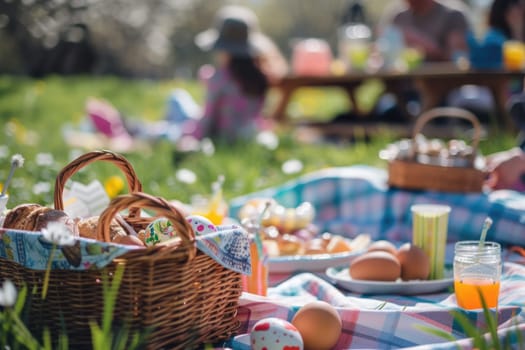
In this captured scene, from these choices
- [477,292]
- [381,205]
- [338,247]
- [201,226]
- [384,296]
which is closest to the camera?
[201,226]

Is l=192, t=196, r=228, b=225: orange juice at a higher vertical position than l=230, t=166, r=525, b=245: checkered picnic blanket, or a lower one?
higher

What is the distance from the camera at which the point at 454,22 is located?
19.1 ft

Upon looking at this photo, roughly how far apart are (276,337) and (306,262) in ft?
2.79

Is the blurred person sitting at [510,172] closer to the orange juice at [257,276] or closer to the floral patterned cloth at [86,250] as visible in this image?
the orange juice at [257,276]

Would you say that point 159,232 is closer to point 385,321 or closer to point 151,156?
point 385,321

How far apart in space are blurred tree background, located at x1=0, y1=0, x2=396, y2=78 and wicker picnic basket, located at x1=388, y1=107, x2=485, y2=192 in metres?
2.84

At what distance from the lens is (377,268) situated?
239 centimetres

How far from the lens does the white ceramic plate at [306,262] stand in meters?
2.56

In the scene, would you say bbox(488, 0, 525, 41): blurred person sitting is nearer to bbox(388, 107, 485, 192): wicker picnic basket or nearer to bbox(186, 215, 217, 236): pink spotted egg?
bbox(388, 107, 485, 192): wicker picnic basket

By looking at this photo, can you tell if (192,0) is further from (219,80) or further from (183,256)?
(183,256)

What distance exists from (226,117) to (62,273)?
3799 millimetres

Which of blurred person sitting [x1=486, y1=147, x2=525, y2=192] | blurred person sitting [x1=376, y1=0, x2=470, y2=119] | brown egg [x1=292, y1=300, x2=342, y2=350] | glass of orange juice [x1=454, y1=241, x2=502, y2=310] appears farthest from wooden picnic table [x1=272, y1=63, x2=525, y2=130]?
Result: brown egg [x1=292, y1=300, x2=342, y2=350]

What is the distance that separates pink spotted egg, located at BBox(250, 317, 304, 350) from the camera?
1729 mm

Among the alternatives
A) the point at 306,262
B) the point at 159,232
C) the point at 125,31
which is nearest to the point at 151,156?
the point at 306,262
